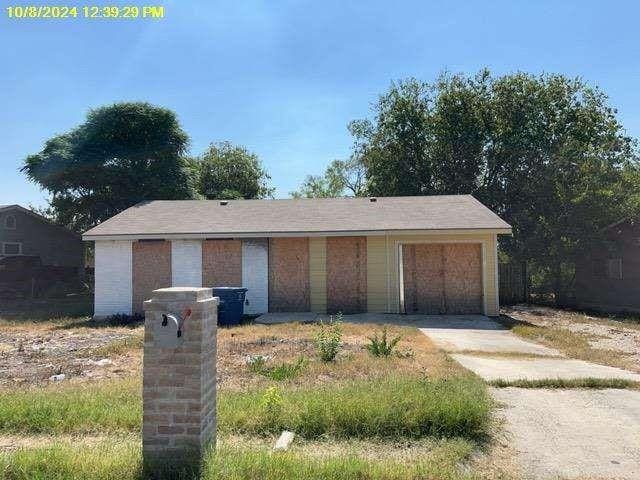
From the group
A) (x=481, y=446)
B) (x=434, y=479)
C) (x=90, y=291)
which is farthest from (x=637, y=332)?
(x=90, y=291)

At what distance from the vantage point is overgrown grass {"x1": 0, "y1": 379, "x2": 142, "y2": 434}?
515 centimetres

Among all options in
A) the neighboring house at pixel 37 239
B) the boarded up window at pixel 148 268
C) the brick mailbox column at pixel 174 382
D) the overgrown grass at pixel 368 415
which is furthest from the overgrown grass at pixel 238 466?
the neighboring house at pixel 37 239

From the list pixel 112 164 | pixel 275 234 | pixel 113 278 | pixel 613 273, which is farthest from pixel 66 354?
pixel 613 273

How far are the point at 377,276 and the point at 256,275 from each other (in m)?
3.91

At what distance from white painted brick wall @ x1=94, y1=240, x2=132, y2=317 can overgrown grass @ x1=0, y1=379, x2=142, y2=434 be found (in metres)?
11.1

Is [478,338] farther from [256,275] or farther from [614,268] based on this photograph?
[614,268]

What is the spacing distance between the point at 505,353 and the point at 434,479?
6.62 metres

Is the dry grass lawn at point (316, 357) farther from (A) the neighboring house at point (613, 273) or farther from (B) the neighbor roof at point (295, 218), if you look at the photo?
(A) the neighboring house at point (613, 273)

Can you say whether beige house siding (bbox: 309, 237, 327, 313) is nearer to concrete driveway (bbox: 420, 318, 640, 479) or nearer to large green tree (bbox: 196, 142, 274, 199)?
concrete driveway (bbox: 420, 318, 640, 479)

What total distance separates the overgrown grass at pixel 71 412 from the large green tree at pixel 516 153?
21.8 m

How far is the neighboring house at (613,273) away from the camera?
831 inches

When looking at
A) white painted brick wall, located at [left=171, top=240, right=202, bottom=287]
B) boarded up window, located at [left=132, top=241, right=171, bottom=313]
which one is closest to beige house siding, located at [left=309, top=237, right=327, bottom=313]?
white painted brick wall, located at [left=171, top=240, right=202, bottom=287]

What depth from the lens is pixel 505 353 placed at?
392 inches

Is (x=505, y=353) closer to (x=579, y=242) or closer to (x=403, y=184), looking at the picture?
(x=579, y=242)
